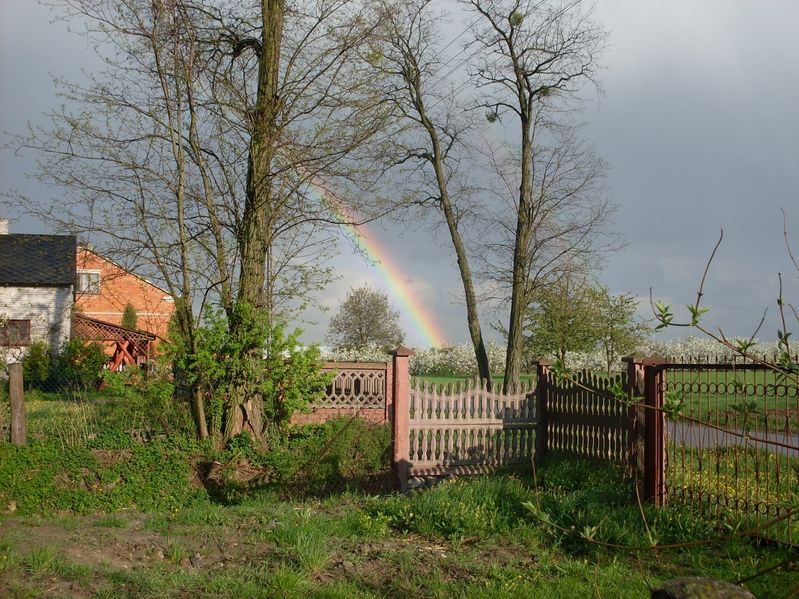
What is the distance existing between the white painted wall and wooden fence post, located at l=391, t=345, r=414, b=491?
24.0 metres

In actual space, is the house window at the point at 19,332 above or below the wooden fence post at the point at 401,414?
above

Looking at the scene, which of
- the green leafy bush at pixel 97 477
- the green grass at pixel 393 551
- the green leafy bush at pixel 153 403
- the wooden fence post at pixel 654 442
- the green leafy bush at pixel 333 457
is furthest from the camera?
the green leafy bush at pixel 153 403

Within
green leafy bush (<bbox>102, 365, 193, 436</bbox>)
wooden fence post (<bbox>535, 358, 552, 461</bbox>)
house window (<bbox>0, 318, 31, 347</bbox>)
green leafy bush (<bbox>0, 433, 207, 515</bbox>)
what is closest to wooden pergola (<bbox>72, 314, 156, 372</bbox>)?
house window (<bbox>0, 318, 31, 347</bbox>)

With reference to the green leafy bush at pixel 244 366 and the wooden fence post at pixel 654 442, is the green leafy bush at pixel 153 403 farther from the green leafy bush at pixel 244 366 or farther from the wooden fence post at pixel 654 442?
the wooden fence post at pixel 654 442

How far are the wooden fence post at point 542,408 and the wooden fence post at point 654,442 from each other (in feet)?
11.4

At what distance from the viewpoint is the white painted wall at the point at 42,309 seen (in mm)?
32781

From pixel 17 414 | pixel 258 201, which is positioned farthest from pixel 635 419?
pixel 17 414

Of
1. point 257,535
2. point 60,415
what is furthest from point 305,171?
point 257,535

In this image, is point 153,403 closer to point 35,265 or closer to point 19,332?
point 19,332

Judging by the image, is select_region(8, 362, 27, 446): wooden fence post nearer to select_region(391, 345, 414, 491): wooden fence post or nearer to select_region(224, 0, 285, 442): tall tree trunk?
select_region(224, 0, 285, 442): tall tree trunk

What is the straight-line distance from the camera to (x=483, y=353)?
25.2 metres

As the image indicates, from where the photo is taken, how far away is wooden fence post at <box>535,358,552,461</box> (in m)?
12.9

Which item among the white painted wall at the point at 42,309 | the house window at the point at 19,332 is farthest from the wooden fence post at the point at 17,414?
the white painted wall at the point at 42,309

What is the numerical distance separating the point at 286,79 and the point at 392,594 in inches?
395
